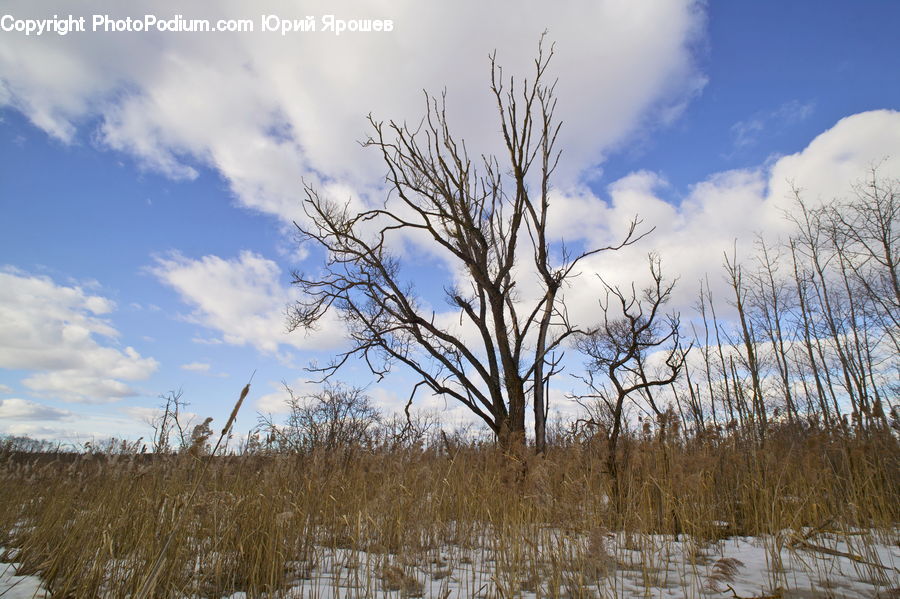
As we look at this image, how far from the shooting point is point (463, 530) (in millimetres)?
5039

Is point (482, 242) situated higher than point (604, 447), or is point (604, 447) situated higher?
point (482, 242)

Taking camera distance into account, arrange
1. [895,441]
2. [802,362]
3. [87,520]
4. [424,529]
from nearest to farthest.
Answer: [87,520]
[424,529]
[895,441]
[802,362]

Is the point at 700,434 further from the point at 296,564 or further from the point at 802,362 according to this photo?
the point at 802,362

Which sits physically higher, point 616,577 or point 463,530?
point 463,530

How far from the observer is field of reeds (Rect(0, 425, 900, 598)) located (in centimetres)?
321

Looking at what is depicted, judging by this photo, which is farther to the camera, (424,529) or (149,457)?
(149,457)

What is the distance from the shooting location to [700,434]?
21.4 ft

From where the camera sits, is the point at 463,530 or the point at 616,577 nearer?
the point at 616,577

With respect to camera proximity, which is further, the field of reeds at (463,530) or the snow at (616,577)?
the field of reeds at (463,530)

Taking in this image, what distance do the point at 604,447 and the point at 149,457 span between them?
6070 millimetres

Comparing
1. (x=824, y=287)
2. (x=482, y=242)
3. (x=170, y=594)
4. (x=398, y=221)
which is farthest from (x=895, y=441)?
(x=824, y=287)

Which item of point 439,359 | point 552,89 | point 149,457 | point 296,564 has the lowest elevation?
point 296,564

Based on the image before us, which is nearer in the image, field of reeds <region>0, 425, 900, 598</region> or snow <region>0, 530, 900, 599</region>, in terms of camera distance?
snow <region>0, 530, 900, 599</region>

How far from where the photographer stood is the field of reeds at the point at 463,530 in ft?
10.5
